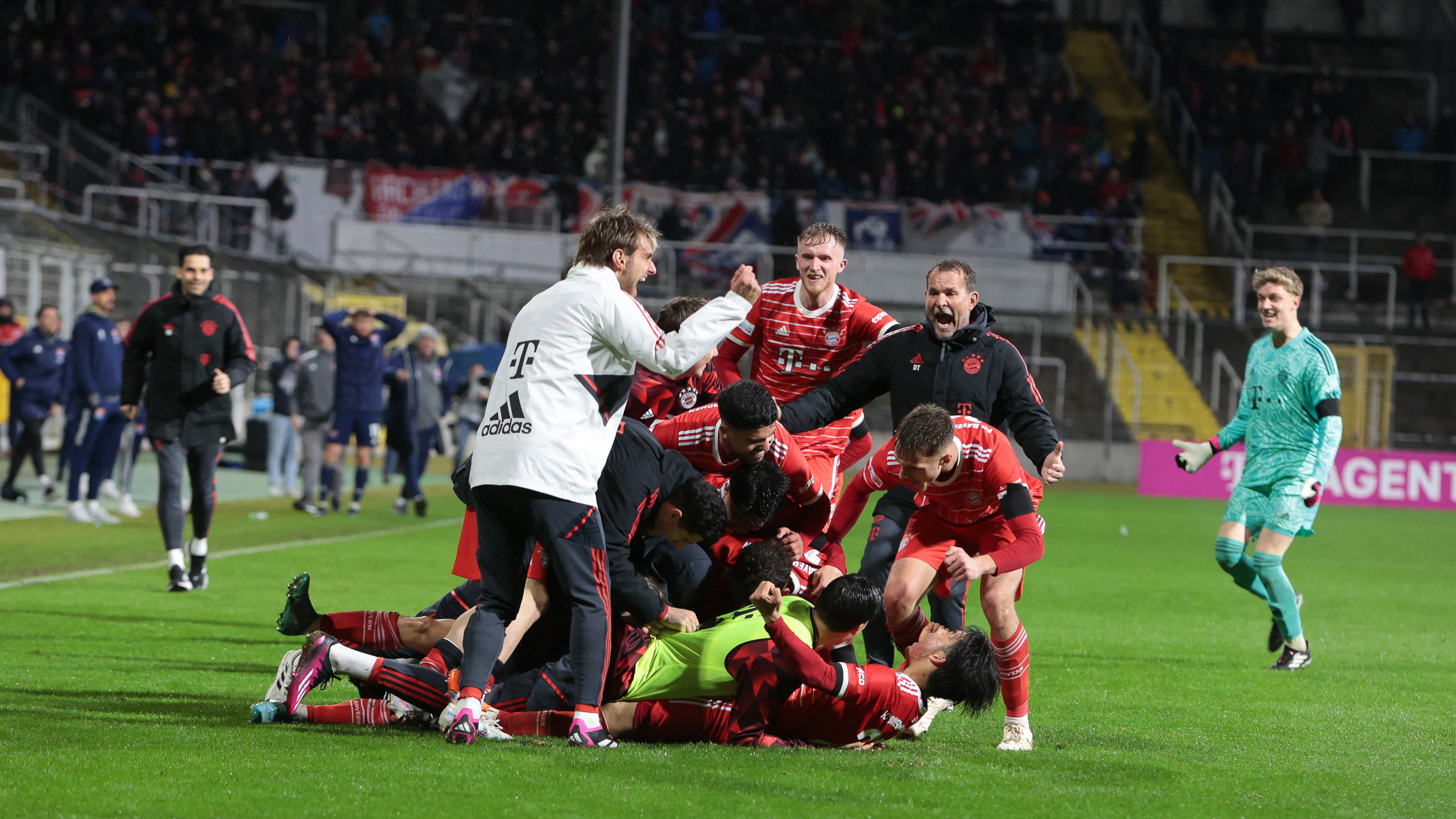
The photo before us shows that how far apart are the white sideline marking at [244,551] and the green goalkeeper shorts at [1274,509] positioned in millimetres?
8173

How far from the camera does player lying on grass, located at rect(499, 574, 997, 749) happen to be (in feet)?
18.7

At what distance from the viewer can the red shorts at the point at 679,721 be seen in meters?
5.80

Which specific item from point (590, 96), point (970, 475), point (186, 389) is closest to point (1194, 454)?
point (970, 475)

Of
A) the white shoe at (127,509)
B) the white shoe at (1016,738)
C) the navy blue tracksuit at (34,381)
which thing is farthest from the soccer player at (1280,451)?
the navy blue tracksuit at (34,381)

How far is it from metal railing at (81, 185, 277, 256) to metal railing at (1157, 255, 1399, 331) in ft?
58.1

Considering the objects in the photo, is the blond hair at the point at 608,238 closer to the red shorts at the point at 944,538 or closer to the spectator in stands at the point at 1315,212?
the red shorts at the point at 944,538

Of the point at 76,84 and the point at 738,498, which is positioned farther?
the point at 76,84

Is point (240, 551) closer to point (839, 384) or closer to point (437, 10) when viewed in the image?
point (839, 384)

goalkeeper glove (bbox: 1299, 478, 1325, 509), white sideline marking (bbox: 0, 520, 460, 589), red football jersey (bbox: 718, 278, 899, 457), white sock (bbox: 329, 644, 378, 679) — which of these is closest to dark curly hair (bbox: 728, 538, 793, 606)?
white sock (bbox: 329, 644, 378, 679)

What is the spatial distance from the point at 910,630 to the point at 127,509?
11.3m

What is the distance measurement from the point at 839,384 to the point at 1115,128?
31.4 meters

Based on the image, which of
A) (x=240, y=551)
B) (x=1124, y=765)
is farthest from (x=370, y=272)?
(x=1124, y=765)

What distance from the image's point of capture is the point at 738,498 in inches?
252

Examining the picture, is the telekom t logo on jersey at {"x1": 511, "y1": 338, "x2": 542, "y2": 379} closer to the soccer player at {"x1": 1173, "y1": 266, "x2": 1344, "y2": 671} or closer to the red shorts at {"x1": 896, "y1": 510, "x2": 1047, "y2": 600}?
the red shorts at {"x1": 896, "y1": 510, "x2": 1047, "y2": 600}
